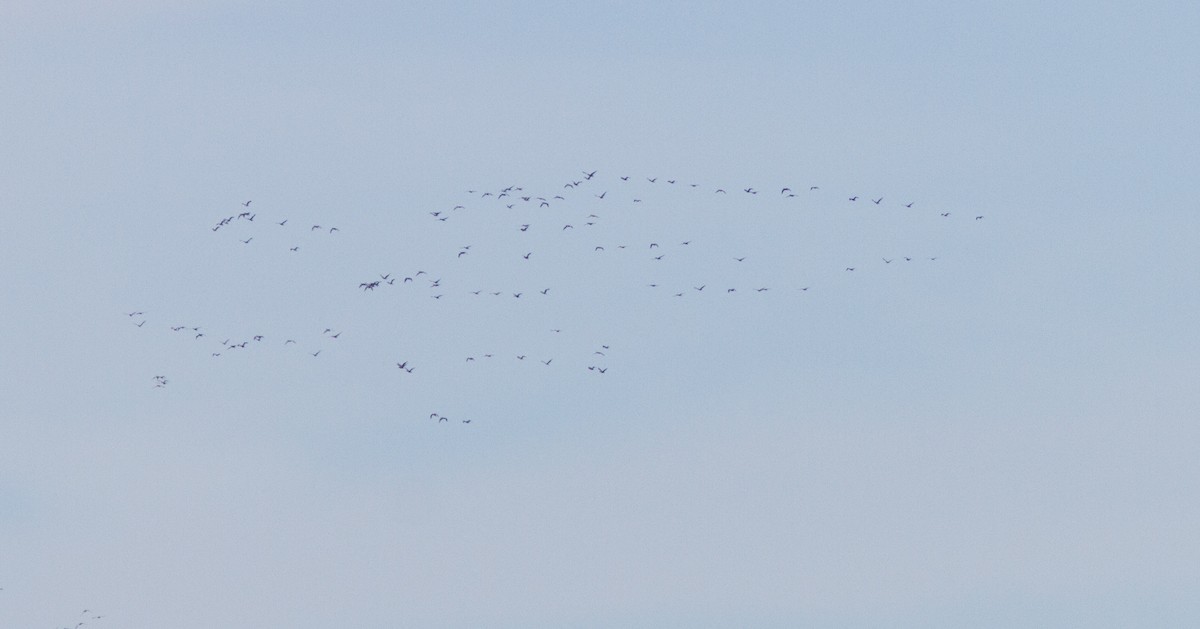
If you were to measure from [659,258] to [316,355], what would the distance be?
15.6 meters

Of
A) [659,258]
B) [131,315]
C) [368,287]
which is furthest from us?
[131,315]

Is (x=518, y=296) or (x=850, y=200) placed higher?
(x=850, y=200)

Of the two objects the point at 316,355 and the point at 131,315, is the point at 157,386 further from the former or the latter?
the point at 316,355

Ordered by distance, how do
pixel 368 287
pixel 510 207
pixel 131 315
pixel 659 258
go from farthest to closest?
pixel 131 315 < pixel 368 287 < pixel 659 258 < pixel 510 207

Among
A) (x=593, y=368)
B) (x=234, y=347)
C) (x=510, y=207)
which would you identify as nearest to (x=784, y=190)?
(x=593, y=368)

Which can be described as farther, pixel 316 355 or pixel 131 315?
pixel 131 315

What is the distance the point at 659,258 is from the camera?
82125mm

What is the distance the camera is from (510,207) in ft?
252

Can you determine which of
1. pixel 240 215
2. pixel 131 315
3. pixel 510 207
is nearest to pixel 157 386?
pixel 131 315

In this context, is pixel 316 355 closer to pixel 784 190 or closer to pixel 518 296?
pixel 518 296

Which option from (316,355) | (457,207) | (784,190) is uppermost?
(784,190)

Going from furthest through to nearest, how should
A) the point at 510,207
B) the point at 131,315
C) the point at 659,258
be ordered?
the point at 131,315 → the point at 659,258 → the point at 510,207

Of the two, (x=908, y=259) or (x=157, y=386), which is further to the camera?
(x=157, y=386)

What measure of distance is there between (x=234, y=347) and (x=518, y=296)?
18.6 meters
